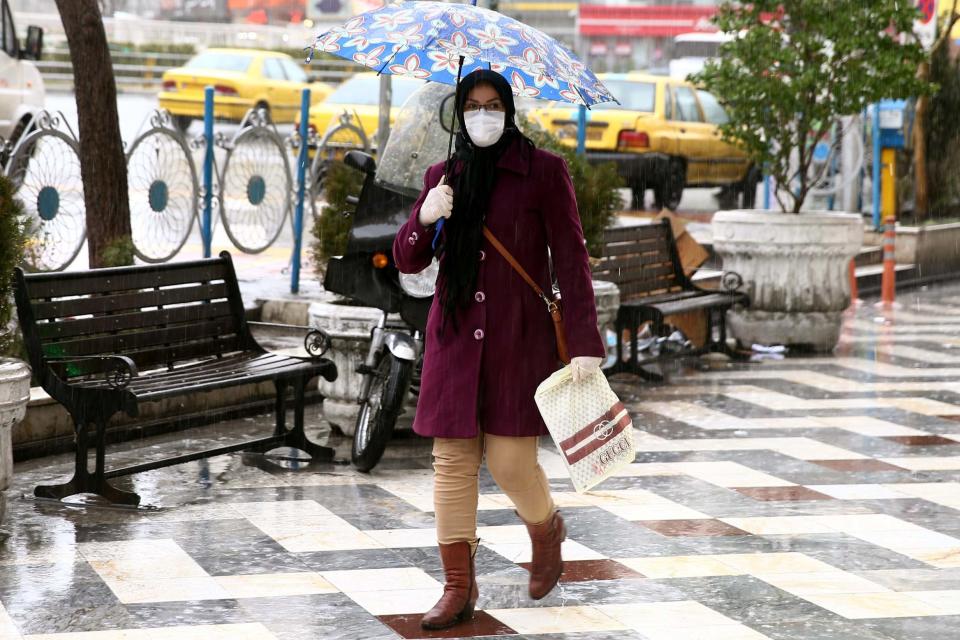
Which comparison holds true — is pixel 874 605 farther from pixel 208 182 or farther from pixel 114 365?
pixel 208 182

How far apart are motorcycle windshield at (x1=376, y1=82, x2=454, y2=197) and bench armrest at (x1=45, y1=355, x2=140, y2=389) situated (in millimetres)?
1896

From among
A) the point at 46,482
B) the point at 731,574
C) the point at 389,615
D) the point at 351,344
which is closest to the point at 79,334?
the point at 46,482

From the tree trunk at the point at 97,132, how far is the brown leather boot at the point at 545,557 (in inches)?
185

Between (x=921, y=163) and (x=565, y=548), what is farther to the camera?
(x=921, y=163)

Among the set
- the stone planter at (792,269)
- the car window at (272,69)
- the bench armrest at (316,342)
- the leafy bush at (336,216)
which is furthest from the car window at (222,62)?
the bench armrest at (316,342)

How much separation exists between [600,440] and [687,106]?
16.1 meters

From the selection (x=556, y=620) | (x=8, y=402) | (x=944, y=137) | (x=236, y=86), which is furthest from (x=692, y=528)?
(x=236, y=86)

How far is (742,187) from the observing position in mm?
22156

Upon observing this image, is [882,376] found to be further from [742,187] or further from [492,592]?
[742,187]

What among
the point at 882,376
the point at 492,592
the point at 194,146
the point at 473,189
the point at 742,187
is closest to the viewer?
the point at 473,189

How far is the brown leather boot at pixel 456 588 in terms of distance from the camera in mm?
4957

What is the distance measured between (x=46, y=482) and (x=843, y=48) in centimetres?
631

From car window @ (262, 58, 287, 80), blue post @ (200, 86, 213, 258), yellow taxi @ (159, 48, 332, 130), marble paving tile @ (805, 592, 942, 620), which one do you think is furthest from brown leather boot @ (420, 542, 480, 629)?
car window @ (262, 58, 287, 80)

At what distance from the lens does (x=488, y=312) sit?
A: 5016 millimetres
